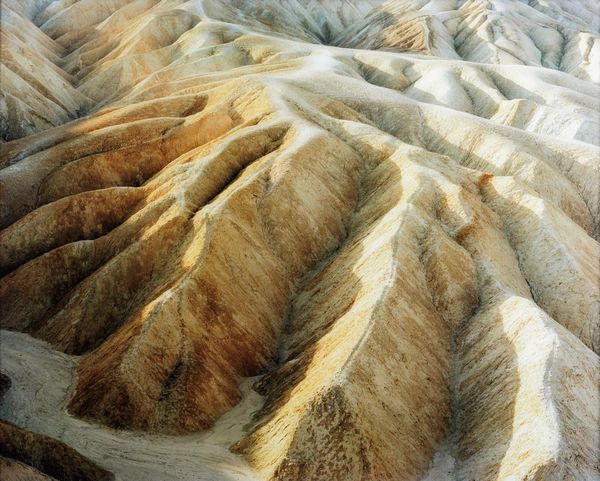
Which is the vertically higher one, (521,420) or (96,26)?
(96,26)

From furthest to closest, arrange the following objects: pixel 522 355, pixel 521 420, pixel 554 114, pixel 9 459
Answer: pixel 554 114, pixel 522 355, pixel 521 420, pixel 9 459

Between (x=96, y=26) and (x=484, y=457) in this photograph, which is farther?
(x=96, y=26)

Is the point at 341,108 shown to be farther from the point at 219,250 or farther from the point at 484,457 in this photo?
the point at 484,457

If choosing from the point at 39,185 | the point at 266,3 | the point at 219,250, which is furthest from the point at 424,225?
the point at 266,3

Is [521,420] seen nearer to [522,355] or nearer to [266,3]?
[522,355]

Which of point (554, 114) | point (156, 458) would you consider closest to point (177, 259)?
point (156, 458)

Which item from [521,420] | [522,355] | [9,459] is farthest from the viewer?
[522,355]

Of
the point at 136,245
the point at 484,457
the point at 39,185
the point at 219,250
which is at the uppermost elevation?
the point at 39,185
